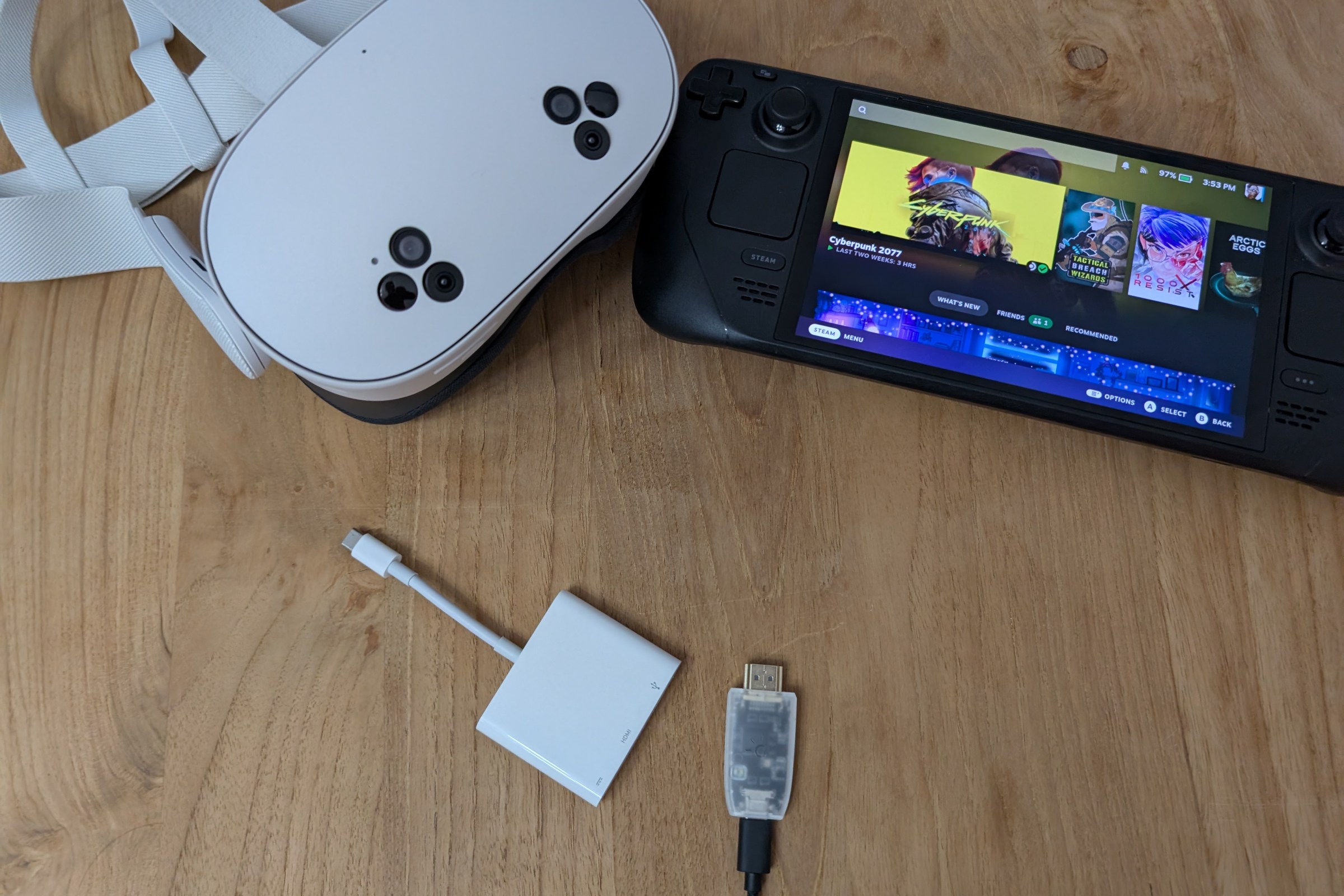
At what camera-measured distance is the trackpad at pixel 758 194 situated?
1.74 ft

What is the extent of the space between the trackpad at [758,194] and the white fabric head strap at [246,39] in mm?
278

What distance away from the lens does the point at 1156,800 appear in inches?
Result: 19.6

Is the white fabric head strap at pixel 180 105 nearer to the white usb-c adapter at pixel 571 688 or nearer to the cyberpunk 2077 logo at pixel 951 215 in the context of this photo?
the white usb-c adapter at pixel 571 688

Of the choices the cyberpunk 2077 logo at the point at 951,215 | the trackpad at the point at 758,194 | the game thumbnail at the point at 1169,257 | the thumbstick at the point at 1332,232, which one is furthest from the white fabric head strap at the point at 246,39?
the thumbstick at the point at 1332,232

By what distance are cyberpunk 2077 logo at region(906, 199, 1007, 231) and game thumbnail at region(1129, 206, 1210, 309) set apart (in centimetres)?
9

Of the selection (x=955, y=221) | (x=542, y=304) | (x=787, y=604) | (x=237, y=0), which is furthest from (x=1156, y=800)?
(x=237, y=0)

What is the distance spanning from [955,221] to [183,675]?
539 millimetres

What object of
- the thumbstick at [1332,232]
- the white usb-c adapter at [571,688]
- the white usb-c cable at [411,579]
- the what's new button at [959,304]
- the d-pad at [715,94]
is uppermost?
the d-pad at [715,94]

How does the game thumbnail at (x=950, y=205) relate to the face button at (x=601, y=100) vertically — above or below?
below

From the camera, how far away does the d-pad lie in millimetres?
542

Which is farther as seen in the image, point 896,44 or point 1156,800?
point 896,44

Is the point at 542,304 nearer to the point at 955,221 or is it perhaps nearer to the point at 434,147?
the point at 434,147

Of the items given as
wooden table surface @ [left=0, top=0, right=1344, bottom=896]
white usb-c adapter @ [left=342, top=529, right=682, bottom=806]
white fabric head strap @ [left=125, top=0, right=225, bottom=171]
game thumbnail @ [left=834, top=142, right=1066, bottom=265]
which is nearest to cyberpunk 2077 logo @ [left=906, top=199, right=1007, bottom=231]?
game thumbnail @ [left=834, top=142, right=1066, bottom=265]

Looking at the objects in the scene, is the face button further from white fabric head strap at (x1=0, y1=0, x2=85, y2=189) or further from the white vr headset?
white fabric head strap at (x1=0, y1=0, x2=85, y2=189)
